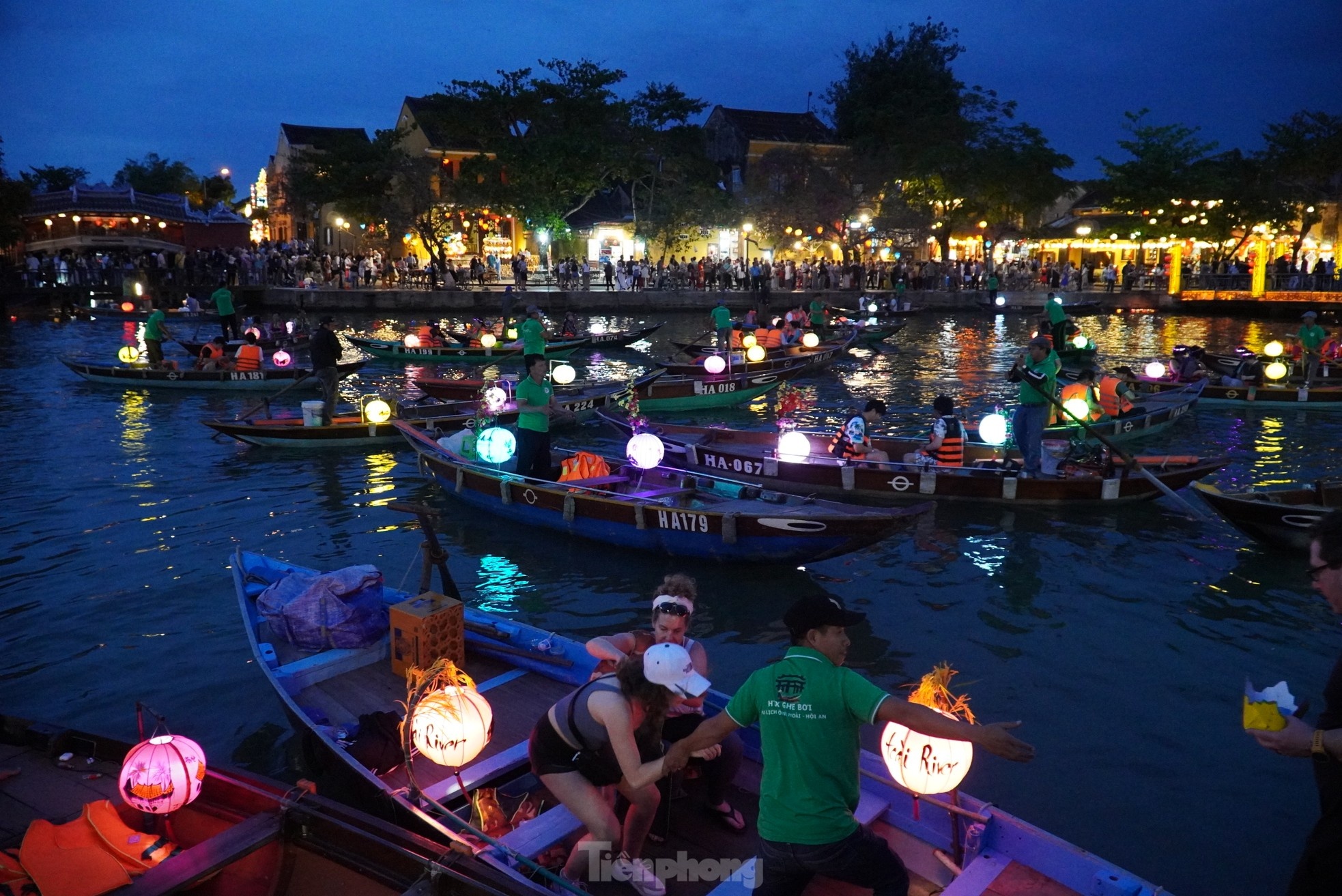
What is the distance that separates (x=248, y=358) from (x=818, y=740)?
20671 mm

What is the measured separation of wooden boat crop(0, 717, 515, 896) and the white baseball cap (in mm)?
1130

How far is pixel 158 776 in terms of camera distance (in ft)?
16.1

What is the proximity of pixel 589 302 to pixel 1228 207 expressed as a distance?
29.8 metres

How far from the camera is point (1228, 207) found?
4416 centimetres

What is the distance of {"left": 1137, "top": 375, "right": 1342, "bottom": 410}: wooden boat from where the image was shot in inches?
727

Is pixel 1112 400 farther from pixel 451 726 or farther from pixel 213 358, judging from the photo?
pixel 213 358

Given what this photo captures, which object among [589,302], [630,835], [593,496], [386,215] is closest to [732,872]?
[630,835]

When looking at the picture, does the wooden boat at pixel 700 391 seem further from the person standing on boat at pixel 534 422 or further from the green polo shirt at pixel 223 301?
the green polo shirt at pixel 223 301

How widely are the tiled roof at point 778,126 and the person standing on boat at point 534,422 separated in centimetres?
4421

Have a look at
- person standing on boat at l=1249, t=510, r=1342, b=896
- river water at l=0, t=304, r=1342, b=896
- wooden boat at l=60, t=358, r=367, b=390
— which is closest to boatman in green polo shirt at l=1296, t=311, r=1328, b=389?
river water at l=0, t=304, r=1342, b=896

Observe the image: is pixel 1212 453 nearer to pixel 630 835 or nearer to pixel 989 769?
pixel 989 769

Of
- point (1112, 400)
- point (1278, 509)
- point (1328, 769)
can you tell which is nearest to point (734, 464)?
point (1278, 509)

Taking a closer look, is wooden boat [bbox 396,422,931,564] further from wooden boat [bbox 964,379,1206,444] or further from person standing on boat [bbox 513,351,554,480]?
wooden boat [bbox 964,379,1206,444]

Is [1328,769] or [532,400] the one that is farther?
[532,400]
